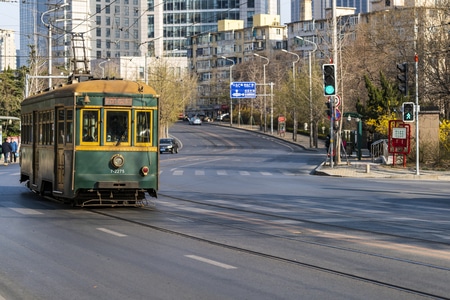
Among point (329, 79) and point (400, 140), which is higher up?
point (329, 79)

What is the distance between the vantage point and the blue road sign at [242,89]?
8731cm

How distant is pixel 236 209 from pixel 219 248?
6706 mm

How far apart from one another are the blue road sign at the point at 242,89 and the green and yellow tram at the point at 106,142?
224ft

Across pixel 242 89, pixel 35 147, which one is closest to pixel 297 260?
pixel 35 147

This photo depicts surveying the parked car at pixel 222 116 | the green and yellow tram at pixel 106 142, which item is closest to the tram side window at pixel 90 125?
the green and yellow tram at pixel 106 142

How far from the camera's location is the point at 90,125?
18.6 meters

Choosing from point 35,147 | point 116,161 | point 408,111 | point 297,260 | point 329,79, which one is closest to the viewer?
point 297,260

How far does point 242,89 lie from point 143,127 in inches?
2730

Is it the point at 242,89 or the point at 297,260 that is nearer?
the point at 297,260

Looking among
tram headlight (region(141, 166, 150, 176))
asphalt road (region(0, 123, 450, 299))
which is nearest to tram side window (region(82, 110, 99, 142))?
tram headlight (region(141, 166, 150, 176))

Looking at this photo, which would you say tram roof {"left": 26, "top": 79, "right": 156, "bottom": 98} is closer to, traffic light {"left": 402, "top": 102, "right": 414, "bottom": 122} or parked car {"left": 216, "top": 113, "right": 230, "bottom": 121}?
traffic light {"left": 402, "top": 102, "right": 414, "bottom": 122}

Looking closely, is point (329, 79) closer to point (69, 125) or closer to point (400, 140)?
point (400, 140)

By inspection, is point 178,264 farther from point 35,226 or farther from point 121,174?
point 121,174

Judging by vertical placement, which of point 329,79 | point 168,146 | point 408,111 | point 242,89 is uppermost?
point 242,89
